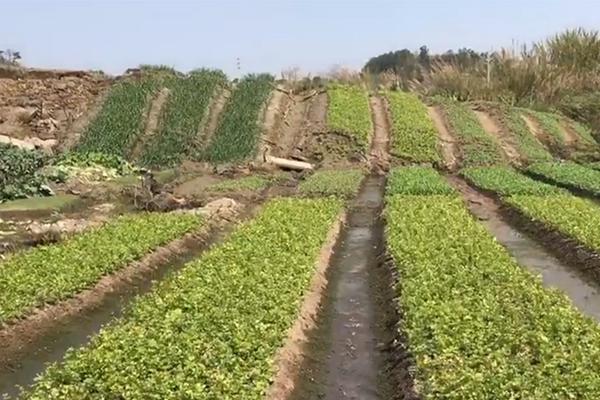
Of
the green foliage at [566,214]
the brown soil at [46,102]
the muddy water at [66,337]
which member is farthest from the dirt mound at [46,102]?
the muddy water at [66,337]

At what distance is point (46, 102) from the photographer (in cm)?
3875

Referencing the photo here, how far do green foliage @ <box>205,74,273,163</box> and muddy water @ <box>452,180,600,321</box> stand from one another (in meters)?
12.9

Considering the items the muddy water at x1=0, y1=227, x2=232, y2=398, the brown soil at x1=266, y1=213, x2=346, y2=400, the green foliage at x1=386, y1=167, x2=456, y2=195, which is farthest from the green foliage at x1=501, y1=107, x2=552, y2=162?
the muddy water at x1=0, y1=227, x2=232, y2=398

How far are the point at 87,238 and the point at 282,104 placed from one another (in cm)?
2417

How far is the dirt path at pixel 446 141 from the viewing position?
110 feet

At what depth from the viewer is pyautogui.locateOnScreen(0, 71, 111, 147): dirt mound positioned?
36.6 m

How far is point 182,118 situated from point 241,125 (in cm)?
273

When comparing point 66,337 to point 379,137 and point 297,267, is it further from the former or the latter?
point 379,137

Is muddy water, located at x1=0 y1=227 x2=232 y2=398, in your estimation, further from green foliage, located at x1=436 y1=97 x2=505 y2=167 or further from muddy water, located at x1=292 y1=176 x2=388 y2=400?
green foliage, located at x1=436 y1=97 x2=505 y2=167

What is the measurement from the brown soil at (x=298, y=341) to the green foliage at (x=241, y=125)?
728 inches

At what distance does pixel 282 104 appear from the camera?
1564 inches

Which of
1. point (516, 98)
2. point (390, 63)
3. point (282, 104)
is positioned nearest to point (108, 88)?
point (282, 104)

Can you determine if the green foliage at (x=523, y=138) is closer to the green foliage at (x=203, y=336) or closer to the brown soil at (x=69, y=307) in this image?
the brown soil at (x=69, y=307)

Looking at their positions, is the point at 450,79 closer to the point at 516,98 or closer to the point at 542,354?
the point at 516,98
